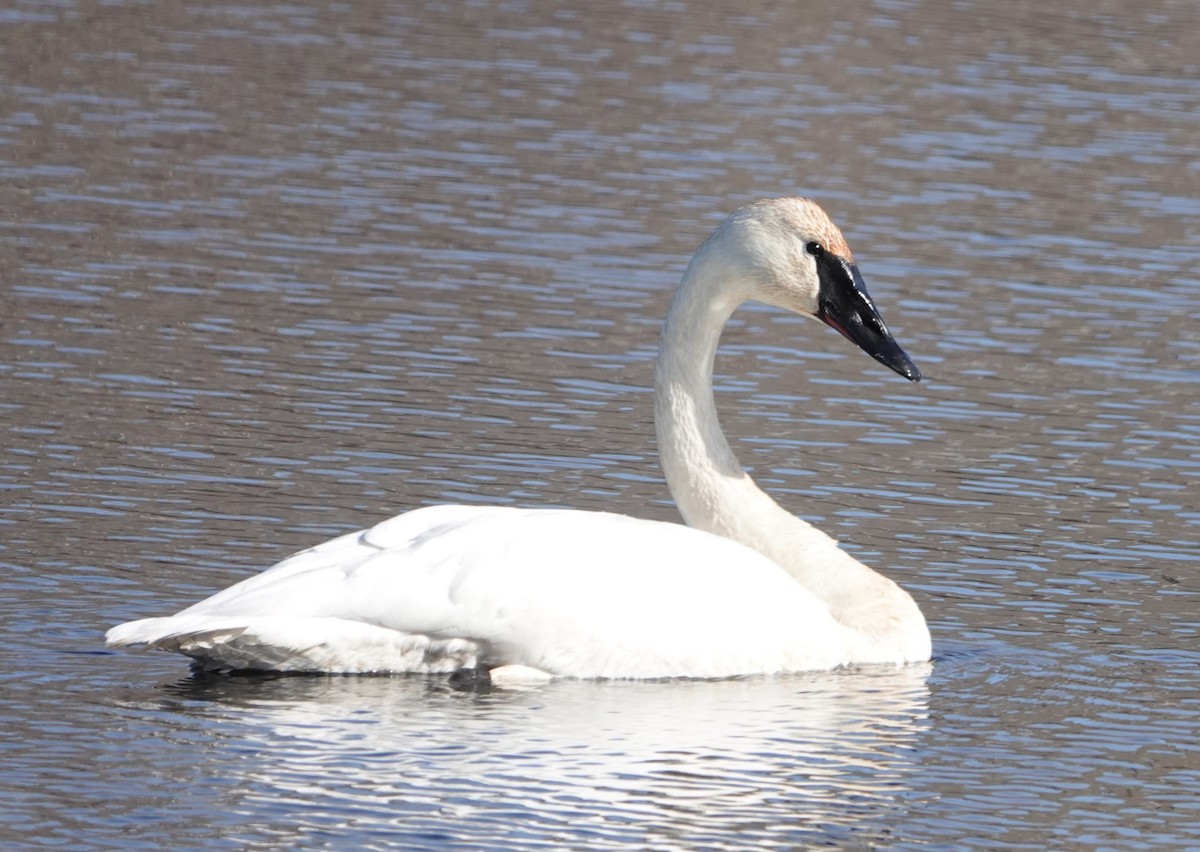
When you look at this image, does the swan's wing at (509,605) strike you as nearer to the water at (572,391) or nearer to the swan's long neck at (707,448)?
the water at (572,391)

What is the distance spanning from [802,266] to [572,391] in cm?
382

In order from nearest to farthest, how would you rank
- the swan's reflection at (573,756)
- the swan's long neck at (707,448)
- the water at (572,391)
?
the swan's reflection at (573,756) < the water at (572,391) < the swan's long neck at (707,448)

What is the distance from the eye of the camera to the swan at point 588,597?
8742 mm

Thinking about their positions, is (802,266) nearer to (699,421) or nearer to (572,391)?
(699,421)

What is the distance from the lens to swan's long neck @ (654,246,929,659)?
1004 cm

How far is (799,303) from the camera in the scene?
1020cm

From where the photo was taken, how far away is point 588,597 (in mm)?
8938

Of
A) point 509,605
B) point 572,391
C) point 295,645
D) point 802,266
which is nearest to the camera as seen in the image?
point 295,645

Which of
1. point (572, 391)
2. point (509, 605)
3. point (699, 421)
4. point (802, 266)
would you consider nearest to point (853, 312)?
point (802, 266)

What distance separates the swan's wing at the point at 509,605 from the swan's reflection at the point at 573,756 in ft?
0.35

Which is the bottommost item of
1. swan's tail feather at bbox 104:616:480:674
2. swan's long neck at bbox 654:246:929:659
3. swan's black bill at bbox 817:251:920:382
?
swan's tail feather at bbox 104:616:480:674

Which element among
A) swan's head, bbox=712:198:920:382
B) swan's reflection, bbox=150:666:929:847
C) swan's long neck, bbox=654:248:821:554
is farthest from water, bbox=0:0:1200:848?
swan's head, bbox=712:198:920:382

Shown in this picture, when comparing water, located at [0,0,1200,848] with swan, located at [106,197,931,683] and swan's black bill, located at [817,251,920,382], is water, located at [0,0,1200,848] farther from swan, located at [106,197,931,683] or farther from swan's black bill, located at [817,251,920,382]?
swan's black bill, located at [817,251,920,382]

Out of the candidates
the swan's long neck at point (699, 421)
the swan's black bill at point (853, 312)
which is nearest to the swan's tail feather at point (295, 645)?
the swan's long neck at point (699, 421)
